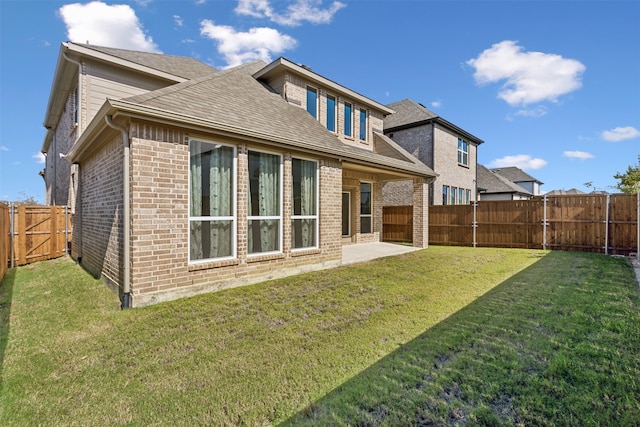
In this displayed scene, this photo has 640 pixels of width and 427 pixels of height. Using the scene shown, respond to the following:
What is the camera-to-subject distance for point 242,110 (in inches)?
273

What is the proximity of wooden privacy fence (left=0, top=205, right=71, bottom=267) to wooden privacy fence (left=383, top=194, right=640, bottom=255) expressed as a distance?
14.3m

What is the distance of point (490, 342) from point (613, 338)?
61.0 inches

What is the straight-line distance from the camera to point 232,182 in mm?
6129

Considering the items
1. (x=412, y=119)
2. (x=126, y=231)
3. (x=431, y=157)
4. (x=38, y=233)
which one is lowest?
(x=38, y=233)

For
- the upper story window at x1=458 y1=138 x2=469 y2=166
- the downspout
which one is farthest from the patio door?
the upper story window at x1=458 y1=138 x2=469 y2=166

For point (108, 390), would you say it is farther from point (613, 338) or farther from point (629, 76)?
point (629, 76)

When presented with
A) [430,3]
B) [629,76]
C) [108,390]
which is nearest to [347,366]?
[108,390]

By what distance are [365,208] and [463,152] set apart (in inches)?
429

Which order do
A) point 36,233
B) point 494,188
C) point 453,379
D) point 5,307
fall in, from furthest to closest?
point 494,188 → point 36,233 → point 5,307 → point 453,379

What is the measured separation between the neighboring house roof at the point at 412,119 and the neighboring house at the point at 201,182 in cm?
880

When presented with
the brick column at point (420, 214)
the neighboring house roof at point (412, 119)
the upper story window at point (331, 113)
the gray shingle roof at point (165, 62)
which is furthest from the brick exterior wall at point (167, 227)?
the neighboring house roof at point (412, 119)

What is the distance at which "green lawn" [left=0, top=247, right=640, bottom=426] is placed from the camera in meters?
2.34

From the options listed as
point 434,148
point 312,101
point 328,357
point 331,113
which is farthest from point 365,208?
point 328,357

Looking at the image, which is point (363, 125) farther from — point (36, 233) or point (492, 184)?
point (492, 184)
